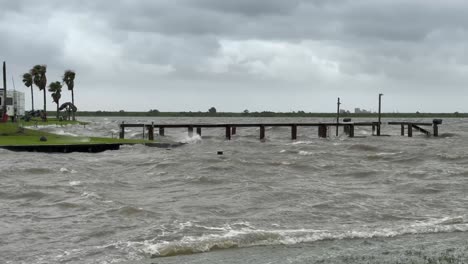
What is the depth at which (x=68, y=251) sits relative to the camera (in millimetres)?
12156

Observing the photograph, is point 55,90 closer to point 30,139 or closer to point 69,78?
point 69,78

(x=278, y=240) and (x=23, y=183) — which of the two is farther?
(x=23, y=183)

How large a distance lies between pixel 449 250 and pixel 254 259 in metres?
4.07

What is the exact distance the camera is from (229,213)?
16781mm

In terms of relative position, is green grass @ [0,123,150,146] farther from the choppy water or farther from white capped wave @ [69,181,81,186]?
white capped wave @ [69,181,81,186]

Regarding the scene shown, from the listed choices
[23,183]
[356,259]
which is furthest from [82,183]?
[356,259]

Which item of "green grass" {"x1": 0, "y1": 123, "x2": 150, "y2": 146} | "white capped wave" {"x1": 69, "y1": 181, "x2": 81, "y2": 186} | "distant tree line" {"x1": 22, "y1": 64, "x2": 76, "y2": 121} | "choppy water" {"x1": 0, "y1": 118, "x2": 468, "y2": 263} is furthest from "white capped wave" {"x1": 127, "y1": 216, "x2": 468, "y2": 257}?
"distant tree line" {"x1": 22, "y1": 64, "x2": 76, "y2": 121}

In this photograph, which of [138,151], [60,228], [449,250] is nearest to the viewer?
[449,250]

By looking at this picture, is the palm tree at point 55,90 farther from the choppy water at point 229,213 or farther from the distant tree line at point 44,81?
the choppy water at point 229,213

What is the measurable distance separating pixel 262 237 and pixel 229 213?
349 centimetres

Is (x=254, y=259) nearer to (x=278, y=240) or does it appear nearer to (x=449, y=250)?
(x=278, y=240)

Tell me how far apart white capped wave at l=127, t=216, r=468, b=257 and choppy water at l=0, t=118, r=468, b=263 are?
0.09 feet

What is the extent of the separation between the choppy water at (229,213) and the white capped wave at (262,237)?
0.09 ft

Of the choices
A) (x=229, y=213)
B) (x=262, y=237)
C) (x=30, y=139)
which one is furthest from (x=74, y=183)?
(x=30, y=139)
